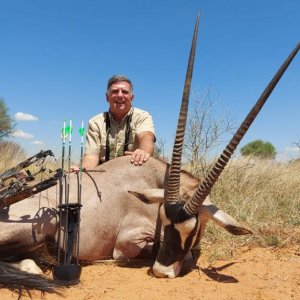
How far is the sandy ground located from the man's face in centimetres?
194

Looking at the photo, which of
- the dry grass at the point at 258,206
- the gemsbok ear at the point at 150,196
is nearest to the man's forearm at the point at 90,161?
the gemsbok ear at the point at 150,196

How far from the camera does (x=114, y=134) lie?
5340 mm

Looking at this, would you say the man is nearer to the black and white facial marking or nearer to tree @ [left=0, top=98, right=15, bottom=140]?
the black and white facial marking

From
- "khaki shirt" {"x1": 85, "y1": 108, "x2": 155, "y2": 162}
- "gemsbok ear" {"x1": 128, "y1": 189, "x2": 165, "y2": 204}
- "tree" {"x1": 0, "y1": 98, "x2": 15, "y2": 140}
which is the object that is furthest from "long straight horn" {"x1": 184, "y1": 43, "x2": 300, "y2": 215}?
"tree" {"x1": 0, "y1": 98, "x2": 15, "y2": 140}

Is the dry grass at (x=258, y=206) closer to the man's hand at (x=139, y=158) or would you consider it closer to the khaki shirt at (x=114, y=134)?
the man's hand at (x=139, y=158)

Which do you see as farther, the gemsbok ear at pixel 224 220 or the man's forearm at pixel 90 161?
the man's forearm at pixel 90 161

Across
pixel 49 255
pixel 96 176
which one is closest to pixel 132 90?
pixel 96 176

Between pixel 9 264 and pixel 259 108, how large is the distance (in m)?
2.30

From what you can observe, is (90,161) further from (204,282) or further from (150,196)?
(204,282)

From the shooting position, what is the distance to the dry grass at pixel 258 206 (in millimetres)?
4441

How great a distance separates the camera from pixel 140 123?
527 cm

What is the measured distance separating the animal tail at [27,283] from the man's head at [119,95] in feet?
7.99

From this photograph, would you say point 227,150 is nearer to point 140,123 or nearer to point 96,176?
point 96,176

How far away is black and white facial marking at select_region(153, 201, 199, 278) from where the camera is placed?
3441 millimetres
